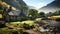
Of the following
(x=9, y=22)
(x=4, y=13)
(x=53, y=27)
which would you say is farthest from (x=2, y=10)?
(x=53, y=27)

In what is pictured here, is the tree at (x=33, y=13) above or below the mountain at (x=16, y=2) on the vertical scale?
below

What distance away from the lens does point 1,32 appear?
16.5m

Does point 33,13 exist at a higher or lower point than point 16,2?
lower

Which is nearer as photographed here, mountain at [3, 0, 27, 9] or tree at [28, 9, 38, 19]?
tree at [28, 9, 38, 19]

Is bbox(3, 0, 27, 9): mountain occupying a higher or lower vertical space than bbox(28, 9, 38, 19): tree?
higher

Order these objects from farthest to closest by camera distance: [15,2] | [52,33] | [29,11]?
[15,2] < [29,11] < [52,33]

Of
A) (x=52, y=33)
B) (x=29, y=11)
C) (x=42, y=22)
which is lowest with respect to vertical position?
(x=52, y=33)

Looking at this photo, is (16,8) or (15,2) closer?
(16,8)

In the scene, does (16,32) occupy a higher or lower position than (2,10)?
lower

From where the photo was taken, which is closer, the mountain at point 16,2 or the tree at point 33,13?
the tree at point 33,13

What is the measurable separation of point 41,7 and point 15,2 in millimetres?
5359

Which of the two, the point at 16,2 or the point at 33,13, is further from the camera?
the point at 16,2

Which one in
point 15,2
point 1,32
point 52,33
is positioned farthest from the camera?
point 15,2

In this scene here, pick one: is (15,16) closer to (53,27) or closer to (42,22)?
(42,22)
